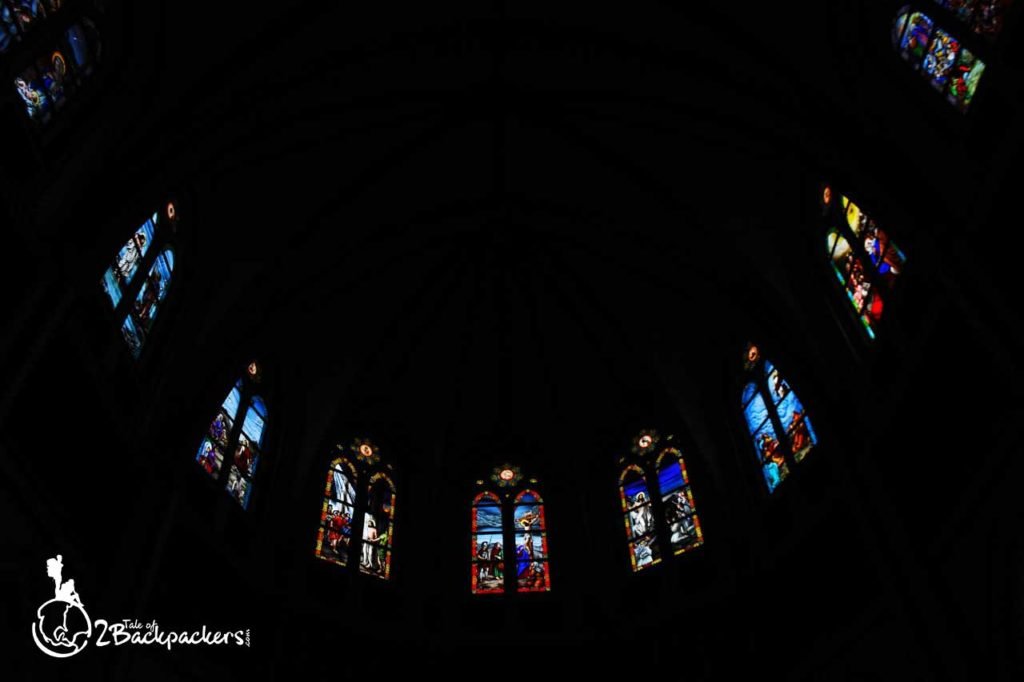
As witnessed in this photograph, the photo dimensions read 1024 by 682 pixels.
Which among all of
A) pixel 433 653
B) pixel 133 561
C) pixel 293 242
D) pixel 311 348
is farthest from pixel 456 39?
pixel 433 653

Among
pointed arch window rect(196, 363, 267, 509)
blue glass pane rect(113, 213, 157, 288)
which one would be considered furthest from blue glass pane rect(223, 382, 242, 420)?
blue glass pane rect(113, 213, 157, 288)

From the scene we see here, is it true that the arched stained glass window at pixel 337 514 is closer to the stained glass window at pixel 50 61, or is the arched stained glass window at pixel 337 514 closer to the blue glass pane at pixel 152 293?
the blue glass pane at pixel 152 293

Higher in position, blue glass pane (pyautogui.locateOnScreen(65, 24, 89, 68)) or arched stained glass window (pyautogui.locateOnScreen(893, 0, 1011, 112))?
blue glass pane (pyautogui.locateOnScreen(65, 24, 89, 68))

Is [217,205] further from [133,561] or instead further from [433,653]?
[433,653]

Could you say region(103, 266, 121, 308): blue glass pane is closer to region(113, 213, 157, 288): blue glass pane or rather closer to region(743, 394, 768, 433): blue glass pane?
region(113, 213, 157, 288): blue glass pane

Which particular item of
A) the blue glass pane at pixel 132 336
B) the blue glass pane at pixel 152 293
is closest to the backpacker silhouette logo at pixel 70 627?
the blue glass pane at pixel 132 336

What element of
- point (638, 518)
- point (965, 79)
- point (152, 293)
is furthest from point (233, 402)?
point (965, 79)

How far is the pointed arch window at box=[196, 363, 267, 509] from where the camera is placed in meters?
15.1

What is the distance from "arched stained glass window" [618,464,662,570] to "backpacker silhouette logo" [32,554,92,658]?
11.1 metres

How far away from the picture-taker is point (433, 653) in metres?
16.0

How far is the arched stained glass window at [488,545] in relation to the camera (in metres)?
17.7

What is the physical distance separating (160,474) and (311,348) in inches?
266

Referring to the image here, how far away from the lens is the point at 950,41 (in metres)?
11.0

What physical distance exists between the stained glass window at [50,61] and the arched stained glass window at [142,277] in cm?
225
